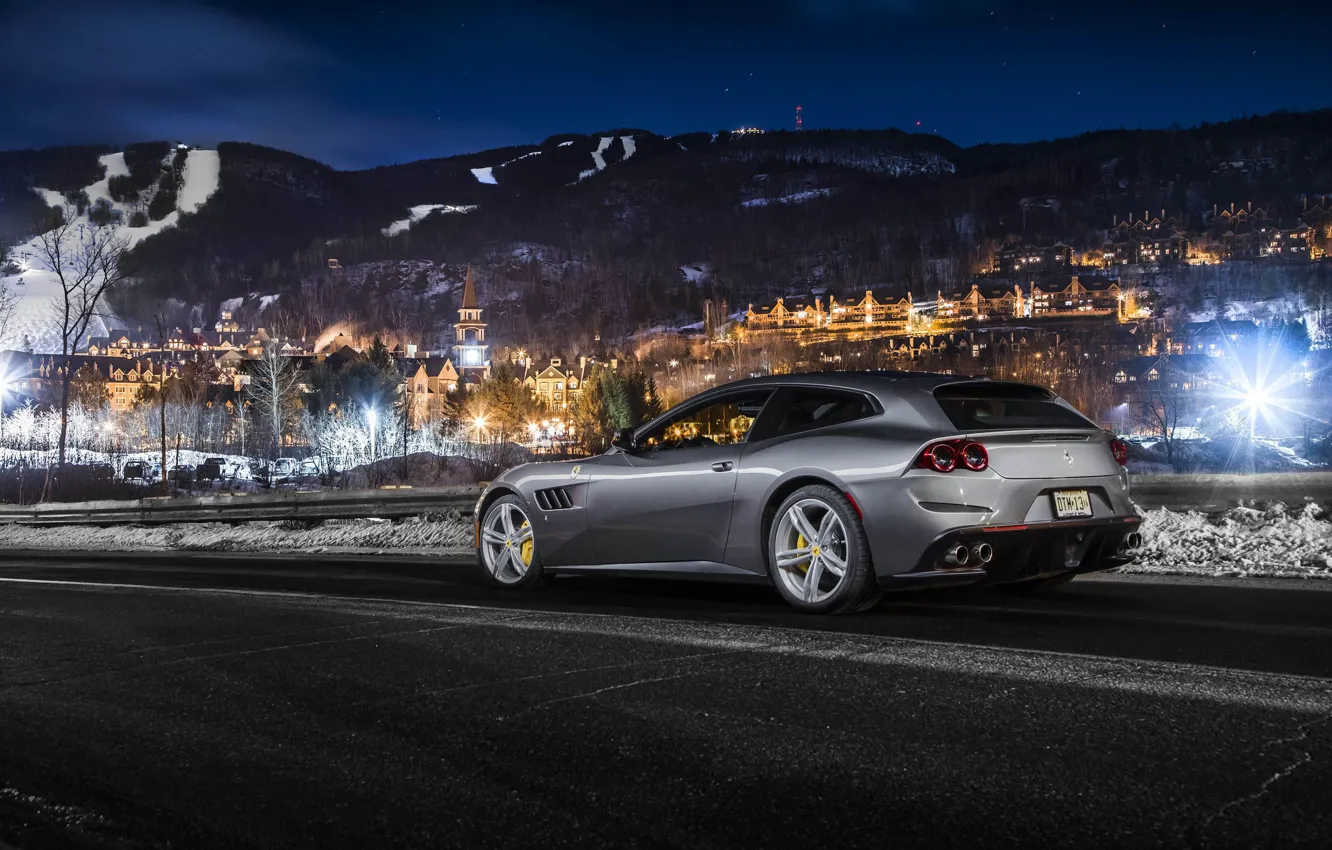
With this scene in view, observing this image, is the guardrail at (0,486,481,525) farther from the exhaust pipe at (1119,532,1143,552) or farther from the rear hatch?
the exhaust pipe at (1119,532,1143,552)

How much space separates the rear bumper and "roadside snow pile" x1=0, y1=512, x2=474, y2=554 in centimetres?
827

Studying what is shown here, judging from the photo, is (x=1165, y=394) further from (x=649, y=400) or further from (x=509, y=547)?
(x=509, y=547)

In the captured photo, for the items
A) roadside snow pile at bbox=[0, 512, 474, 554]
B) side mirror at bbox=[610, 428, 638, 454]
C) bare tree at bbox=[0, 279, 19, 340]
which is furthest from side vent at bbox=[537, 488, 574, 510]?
bare tree at bbox=[0, 279, 19, 340]

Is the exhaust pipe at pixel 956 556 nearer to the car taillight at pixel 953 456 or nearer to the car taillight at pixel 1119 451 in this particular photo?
the car taillight at pixel 953 456

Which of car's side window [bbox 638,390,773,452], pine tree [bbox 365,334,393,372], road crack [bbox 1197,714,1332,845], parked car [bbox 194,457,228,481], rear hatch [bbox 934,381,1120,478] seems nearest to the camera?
road crack [bbox 1197,714,1332,845]

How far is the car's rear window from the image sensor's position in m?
6.98

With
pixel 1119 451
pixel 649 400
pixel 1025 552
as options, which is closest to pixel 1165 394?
pixel 649 400

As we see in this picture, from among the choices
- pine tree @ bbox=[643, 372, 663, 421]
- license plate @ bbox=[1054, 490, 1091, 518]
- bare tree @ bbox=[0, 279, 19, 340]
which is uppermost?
pine tree @ bbox=[643, 372, 663, 421]

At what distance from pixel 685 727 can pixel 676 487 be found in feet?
12.3

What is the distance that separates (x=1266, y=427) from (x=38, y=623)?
113 meters

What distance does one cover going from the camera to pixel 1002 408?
285 inches

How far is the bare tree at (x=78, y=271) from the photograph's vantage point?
47.1m

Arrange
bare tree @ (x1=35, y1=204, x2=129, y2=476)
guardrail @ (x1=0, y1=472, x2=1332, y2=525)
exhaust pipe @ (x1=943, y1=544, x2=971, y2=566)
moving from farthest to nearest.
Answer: bare tree @ (x1=35, y1=204, x2=129, y2=476) < guardrail @ (x1=0, y1=472, x2=1332, y2=525) < exhaust pipe @ (x1=943, y1=544, x2=971, y2=566)

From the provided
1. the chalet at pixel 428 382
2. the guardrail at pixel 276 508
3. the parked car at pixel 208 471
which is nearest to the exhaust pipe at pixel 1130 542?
the guardrail at pixel 276 508
